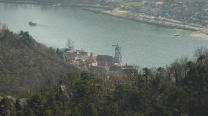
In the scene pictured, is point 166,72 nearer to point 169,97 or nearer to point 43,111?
point 169,97

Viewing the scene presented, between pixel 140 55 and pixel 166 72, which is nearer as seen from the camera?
pixel 166 72

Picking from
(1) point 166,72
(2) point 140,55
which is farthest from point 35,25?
(1) point 166,72

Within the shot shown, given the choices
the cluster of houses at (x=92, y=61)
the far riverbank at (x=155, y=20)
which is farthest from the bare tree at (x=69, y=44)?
the far riverbank at (x=155, y=20)

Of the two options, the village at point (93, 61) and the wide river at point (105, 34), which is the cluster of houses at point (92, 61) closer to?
the village at point (93, 61)

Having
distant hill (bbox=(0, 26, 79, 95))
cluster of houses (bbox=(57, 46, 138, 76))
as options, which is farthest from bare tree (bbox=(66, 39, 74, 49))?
distant hill (bbox=(0, 26, 79, 95))

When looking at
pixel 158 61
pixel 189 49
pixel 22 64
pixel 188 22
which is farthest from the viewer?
pixel 188 22

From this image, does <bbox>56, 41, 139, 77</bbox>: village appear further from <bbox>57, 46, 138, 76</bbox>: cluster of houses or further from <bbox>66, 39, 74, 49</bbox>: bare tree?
<bbox>66, 39, 74, 49</bbox>: bare tree

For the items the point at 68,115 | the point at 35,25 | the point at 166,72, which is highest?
the point at 35,25
